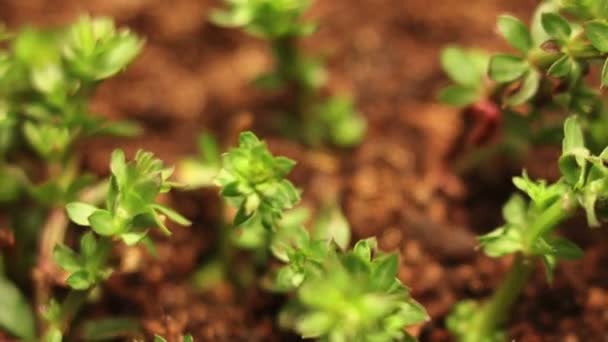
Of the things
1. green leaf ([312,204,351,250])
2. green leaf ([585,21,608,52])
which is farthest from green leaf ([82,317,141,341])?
green leaf ([585,21,608,52])

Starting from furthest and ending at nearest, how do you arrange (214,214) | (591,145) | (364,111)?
(364,111) → (214,214) → (591,145)

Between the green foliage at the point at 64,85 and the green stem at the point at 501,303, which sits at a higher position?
the green foliage at the point at 64,85

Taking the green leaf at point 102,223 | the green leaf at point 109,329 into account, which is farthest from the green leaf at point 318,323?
the green leaf at point 109,329

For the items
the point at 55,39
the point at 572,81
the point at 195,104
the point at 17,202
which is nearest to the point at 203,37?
the point at 195,104

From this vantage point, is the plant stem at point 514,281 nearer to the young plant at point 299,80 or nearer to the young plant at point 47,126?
the young plant at point 299,80

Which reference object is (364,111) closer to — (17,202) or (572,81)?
(572,81)
